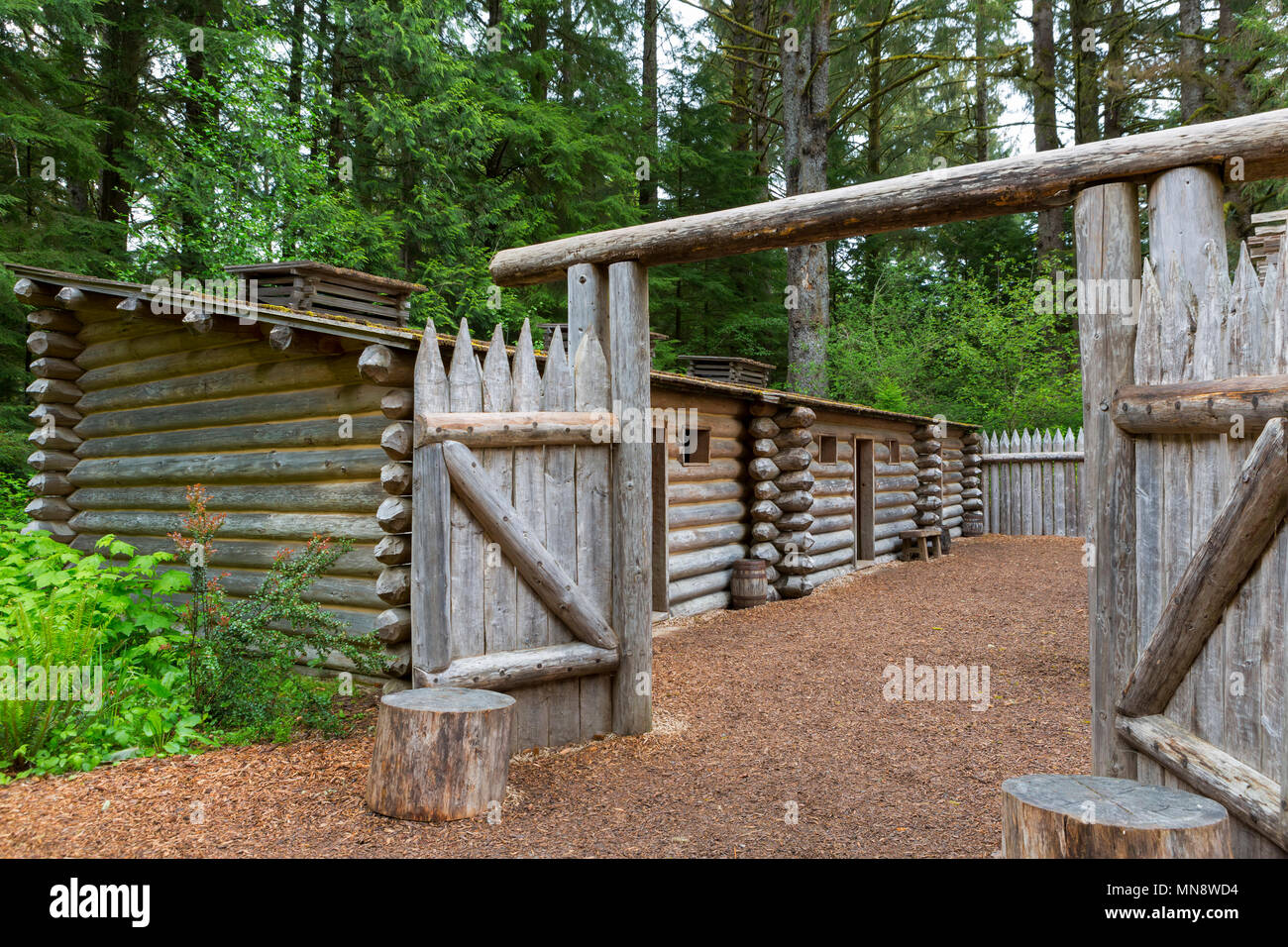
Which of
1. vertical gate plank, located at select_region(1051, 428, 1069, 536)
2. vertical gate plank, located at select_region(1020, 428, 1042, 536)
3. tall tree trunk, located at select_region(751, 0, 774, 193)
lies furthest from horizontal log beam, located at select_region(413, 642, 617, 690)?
tall tree trunk, located at select_region(751, 0, 774, 193)

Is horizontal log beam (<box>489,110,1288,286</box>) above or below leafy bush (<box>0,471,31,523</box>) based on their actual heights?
above

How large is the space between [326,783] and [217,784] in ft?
2.11

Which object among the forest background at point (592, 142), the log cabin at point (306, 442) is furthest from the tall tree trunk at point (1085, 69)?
the log cabin at point (306, 442)

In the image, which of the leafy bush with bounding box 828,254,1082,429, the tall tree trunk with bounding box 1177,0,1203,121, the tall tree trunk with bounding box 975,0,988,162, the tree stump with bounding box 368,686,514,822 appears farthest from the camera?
the tall tree trunk with bounding box 975,0,988,162

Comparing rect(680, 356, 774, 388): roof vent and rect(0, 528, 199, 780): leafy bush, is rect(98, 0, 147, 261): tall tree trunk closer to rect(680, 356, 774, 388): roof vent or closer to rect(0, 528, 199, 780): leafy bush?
rect(680, 356, 774, 388): roof vent

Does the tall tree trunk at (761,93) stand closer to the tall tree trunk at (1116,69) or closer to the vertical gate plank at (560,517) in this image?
the tall tree trunk at (1116,69)

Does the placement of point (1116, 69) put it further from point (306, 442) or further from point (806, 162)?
point (306, 442)

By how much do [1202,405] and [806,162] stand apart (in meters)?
A: 16.0

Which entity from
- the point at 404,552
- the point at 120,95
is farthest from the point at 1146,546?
the point at 120,95

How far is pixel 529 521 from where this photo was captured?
5.82 metres

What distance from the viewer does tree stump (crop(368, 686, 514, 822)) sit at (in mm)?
4508

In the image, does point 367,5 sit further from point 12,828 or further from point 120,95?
point 12,828

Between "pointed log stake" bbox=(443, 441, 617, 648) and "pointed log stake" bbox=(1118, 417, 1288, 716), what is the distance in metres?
3.29
